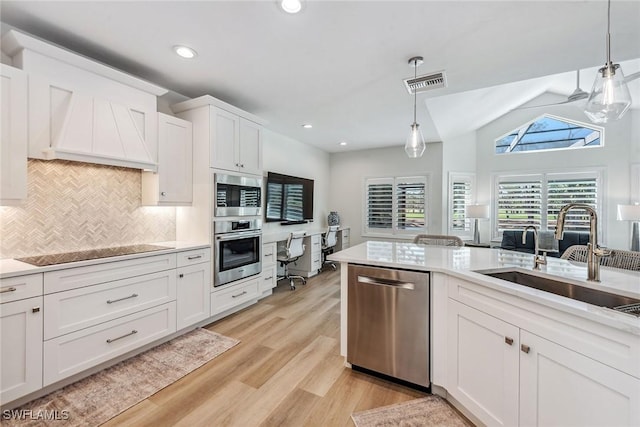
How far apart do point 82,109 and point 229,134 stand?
1.30 m

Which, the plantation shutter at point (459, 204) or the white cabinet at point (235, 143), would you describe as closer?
the white cabinet at point (235, 143)

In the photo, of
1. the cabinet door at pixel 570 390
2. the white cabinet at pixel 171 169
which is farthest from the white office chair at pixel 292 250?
the cabinet door at pixel 570 390

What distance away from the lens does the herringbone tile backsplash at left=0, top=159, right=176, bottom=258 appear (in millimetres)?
2051

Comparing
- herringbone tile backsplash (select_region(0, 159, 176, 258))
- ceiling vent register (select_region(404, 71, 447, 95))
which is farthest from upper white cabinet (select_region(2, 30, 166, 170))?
ceiling vent register (select_region(404, 71, 447, 95))

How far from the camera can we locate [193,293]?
2.74 meters

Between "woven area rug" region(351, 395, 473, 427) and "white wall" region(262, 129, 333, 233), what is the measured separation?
3357mm

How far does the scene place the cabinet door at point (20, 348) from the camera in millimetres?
1605

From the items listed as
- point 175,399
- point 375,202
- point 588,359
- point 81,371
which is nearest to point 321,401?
point 175,399

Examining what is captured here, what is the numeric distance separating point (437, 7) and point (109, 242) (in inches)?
132

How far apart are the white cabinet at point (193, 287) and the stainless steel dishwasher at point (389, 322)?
5.33ft

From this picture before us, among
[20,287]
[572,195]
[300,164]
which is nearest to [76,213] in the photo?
[20,287]

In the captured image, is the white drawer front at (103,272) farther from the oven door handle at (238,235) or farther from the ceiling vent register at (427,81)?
the ceiling vent register at (427,81)

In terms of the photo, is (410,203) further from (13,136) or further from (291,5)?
(13,136)

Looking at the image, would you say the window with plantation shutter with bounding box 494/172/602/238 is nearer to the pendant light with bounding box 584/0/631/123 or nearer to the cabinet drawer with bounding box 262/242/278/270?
the pendant light with bounding box 584/0/631/123
